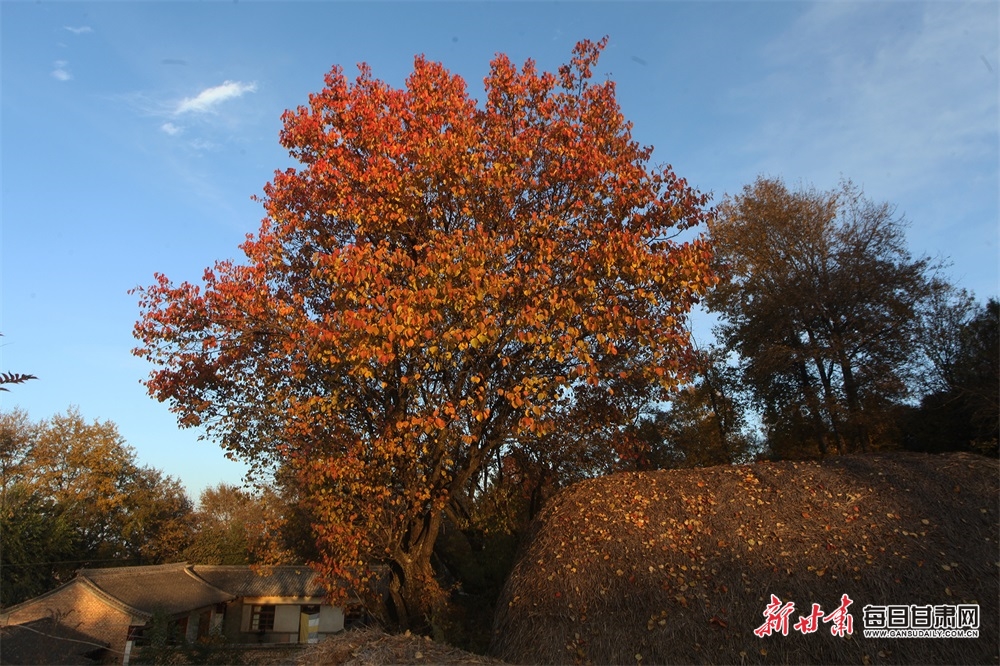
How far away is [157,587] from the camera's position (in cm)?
3650

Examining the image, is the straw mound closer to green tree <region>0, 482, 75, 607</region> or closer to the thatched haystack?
the thatched haystack

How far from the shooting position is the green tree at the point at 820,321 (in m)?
22.8

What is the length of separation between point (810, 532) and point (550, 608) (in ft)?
12.3

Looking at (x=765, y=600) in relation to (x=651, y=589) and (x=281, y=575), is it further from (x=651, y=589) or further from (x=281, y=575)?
(x=281, y=575)

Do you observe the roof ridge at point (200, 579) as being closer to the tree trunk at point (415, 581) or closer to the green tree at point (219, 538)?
the green tree at point (219, 538)

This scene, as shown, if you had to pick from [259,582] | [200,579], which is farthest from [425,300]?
[259,582]

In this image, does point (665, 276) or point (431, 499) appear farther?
point (431, 499)

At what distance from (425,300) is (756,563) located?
5.63m

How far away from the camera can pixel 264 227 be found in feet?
37.2

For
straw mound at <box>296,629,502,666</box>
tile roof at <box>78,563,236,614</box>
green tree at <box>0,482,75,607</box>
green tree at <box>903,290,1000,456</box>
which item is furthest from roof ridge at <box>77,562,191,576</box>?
green tree at <box>903,290,1000,456</box>

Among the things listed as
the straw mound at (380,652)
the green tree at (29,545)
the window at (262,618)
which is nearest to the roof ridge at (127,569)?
the green tree at (29,545)

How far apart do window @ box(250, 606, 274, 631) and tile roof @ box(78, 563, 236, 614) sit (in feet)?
9.29

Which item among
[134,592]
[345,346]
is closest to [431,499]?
[345,346]

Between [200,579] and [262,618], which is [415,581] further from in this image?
[262,618]
